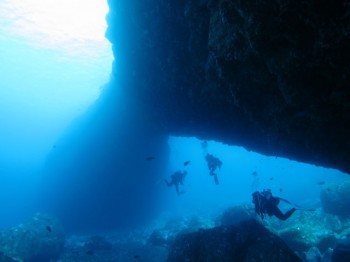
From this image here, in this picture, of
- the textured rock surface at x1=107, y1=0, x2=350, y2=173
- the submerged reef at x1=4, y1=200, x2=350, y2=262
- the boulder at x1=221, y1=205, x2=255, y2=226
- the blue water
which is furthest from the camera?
the blue water

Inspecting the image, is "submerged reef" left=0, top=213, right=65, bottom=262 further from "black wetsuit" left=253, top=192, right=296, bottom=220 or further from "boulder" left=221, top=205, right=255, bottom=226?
"black wetsuit" left=253, top=192, right=296, bottom=220

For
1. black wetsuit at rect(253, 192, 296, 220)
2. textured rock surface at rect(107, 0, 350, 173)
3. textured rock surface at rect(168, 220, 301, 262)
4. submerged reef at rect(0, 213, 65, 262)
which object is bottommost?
submerged reef at rect(0, 213, 65, 262)

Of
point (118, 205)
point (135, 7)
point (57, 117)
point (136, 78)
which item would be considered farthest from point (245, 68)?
point (57, 117)

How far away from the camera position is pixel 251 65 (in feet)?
22.1

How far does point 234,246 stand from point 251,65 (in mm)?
6464

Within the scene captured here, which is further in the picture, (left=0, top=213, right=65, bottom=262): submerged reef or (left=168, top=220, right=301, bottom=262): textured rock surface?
(left=0, top=213, right=65, bottom=262): submerged reef

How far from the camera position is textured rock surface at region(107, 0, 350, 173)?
496cm

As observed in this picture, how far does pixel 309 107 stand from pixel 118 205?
886 inches

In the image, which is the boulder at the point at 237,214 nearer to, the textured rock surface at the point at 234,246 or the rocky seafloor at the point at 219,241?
the rocky seafloor at the point at 219,241

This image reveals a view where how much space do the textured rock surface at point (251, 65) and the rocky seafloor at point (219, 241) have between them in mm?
3576

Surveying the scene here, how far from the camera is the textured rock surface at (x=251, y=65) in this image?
16.3 feet

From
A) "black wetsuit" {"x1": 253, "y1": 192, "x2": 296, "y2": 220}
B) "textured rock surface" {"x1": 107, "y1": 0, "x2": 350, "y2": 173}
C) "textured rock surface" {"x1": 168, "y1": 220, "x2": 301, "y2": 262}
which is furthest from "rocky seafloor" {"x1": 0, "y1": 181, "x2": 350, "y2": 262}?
"textured rock surface" {"x1": 107, "y1": 0, "x2": 350, "y2": 173}

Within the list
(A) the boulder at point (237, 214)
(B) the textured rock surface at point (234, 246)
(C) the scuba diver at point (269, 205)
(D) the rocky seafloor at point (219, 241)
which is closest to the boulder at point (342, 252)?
(D) the rocky seafloor at point (219, 241)

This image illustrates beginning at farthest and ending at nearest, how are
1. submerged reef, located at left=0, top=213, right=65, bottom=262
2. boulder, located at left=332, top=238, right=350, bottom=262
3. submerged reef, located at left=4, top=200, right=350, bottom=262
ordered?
submerged reef, located at left=0, top=213, right=65, bottom=262, boulder, located at left=332, top=238, right=350, bottom=262, submerged reef, located at left=4, top=200, right=350, bottom=262
